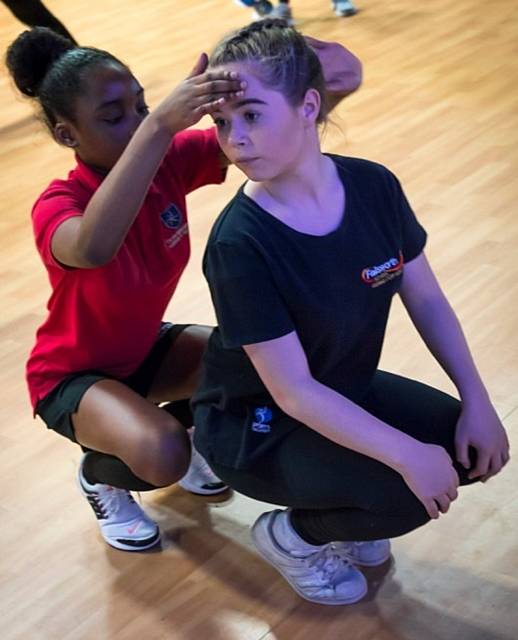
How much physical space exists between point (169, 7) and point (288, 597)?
13.3 feet

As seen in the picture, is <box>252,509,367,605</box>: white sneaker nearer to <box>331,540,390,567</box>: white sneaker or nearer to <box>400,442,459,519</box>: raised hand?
<box>331,540,390,567</box>: white sneaker

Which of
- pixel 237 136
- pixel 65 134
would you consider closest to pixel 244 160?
pixel 237 136

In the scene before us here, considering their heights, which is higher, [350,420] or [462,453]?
[350,420]

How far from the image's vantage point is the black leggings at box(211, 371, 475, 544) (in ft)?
3.87

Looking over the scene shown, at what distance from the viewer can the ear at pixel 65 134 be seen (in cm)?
136

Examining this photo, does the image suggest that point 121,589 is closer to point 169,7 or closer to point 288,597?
point 288,597

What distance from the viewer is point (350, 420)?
1.14 m

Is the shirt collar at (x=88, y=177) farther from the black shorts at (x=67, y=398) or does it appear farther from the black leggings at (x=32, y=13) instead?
the black leggings at (x=32, y=13)

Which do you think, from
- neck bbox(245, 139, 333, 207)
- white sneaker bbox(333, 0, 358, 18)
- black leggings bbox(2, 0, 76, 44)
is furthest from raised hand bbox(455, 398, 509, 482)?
white sneaker bbox(333, 0, 358, 18)

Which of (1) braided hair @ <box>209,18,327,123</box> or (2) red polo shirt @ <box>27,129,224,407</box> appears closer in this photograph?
(1) braided hair @ <box>209,18,327,123</box>

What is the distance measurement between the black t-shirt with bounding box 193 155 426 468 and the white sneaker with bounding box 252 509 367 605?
0.16 metres

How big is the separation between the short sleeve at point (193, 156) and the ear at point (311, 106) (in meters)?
0.35

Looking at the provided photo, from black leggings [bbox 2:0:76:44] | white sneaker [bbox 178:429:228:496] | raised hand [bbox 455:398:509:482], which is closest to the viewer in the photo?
raised hand [bbox 455:398:509:482]

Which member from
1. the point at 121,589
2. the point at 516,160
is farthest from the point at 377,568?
the point at 516,160
